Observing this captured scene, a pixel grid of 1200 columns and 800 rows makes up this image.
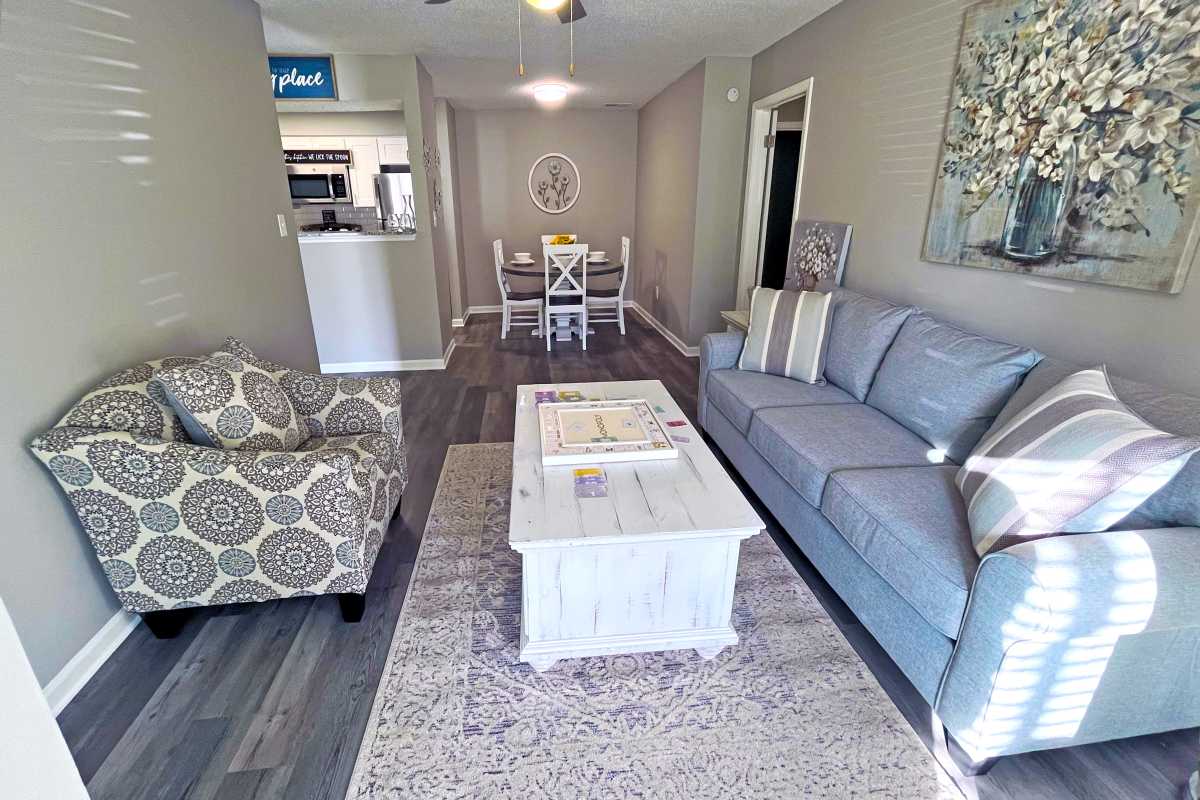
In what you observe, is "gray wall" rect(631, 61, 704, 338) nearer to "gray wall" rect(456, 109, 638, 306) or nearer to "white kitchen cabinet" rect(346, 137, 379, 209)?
"gray wall" rect(456, 109, 638, 306)

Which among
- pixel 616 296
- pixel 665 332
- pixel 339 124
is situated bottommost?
pixel 665 332

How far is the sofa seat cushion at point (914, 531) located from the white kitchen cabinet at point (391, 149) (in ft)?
19.4

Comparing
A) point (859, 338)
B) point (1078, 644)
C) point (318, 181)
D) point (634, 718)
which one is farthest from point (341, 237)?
point (1078, 644)

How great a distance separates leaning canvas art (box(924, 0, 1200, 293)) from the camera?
1.54 meters

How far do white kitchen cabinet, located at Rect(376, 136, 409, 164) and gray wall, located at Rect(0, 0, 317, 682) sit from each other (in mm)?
3252

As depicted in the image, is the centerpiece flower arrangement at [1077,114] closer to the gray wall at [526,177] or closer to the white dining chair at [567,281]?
the white dining chair at [567,281]

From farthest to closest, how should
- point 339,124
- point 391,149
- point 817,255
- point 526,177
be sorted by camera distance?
point 526,177, point 391,149, point 339,124, point 817,255

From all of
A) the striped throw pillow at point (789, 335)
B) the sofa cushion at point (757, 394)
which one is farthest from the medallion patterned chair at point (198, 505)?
the striped throw pillow at point (789, 335)

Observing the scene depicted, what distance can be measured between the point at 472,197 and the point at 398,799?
21.1 feet

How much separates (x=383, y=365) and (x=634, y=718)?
380cm

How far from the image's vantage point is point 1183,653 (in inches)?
48.0

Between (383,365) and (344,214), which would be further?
(344,214)

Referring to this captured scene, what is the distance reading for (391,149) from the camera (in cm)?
596

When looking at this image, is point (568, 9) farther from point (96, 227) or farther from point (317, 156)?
point (317, 156)
